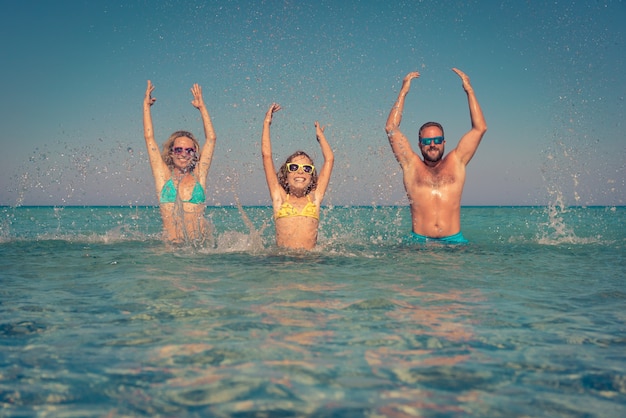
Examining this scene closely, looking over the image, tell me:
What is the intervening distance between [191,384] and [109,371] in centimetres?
56

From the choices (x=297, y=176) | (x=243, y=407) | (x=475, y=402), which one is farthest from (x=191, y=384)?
(x=297, y=176)

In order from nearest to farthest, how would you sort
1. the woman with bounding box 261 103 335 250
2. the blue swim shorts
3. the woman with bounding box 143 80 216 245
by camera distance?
1. the woman with bounding box 261 103 335 250
2. the blue swim shorts
3. the woman with bounding box 143 80 216 245

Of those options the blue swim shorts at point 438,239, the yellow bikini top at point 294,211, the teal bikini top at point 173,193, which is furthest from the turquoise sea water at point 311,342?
the teal bikini top at point 173,193

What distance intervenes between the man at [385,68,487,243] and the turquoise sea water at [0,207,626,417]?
2.23 m

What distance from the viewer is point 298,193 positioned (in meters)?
8.70

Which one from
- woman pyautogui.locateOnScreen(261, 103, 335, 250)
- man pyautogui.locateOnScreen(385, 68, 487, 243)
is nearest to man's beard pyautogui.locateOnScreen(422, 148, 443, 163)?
man pyautogui.locateOnScreen(385, 68, 487, 243)

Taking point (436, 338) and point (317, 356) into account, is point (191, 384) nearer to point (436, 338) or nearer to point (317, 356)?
point (317, 356)

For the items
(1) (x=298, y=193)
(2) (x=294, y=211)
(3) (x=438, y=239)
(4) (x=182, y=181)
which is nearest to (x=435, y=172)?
(3) (x=438, y=239)

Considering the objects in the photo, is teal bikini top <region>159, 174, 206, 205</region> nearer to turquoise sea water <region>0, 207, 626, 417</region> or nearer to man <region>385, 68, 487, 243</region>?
turquoise sea water <region>0, 207, 626, 417</region>

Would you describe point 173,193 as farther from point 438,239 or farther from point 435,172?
point 438,239

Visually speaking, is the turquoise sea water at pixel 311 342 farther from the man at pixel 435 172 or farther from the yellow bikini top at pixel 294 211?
the man at pixel 435 172

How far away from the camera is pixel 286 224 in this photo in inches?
341

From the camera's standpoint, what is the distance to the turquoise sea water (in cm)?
268

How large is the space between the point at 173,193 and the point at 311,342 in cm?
688
